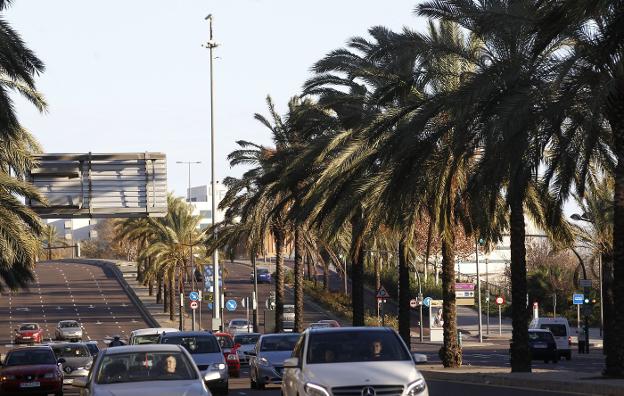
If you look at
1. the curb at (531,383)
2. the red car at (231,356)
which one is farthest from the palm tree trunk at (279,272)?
the curb at (531,383)

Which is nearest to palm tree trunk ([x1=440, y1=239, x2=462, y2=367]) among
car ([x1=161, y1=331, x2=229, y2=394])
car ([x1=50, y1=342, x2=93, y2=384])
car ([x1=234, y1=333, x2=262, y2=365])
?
Answer: car ([x1=161, y1=331, x2=229, y2=394])

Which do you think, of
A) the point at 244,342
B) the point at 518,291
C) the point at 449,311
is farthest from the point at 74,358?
the point at 518,291

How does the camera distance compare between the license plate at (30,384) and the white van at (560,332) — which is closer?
the license plate at (30,384)

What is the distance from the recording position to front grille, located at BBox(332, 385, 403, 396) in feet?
53.2

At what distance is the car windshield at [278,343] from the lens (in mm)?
33278

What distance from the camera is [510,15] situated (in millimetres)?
27312

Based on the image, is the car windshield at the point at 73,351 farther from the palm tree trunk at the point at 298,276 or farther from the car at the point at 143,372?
the car at the point at 143,372

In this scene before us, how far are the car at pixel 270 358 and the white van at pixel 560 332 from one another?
26848 mm

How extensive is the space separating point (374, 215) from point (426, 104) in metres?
8.52

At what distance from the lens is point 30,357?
111ft

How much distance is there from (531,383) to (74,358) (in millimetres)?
16821

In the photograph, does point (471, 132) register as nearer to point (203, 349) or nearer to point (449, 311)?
point (203, 349)

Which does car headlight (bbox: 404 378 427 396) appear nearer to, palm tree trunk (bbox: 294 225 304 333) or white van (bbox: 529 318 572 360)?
palm tree trunk (bbox: 294 225 304 333)

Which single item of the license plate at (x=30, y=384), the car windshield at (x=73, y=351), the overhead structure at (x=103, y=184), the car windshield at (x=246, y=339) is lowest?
the license plate at (x=30, y=384)
